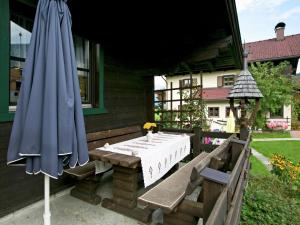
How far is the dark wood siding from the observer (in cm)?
248

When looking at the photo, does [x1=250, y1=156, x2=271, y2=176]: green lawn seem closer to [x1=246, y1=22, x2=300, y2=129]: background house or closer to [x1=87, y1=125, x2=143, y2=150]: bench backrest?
[x1=87, y1=125, x2=143, y2=150]: bench backrest

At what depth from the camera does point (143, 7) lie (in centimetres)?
360

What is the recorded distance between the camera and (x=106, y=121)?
4125mm

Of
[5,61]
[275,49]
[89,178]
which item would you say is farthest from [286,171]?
[275,49]

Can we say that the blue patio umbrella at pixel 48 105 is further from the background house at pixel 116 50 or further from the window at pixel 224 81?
the window at pixel 224 81

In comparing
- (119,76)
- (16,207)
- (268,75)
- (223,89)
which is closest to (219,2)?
(119,76)

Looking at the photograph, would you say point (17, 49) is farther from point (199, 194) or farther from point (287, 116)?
point (287, 116)

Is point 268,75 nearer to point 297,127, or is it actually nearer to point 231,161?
point 297,127

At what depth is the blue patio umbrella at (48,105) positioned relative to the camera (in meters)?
1.57

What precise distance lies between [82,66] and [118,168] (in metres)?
1.97

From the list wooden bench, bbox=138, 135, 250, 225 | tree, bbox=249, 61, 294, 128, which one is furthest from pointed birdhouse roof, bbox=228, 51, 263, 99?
tree, bbox=249, 61, 294, 128

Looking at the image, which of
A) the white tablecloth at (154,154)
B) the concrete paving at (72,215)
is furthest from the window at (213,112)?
the concrete paving at (72,215)

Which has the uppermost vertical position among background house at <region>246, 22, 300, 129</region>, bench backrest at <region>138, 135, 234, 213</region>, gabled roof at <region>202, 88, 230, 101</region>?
background house at <region>246, 22, 300, 129</region>

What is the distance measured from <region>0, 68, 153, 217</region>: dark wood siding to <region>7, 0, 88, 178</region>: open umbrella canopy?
103 centimetres
